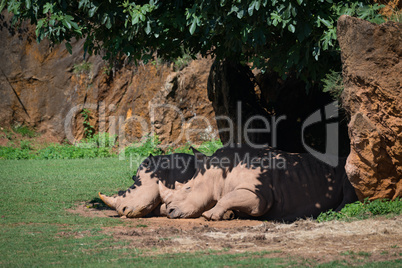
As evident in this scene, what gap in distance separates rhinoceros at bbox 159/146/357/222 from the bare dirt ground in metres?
0.52

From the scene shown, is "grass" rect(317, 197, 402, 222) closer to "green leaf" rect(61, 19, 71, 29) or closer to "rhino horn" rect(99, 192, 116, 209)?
"rhino horn" rect(99, 192, 116, 209)

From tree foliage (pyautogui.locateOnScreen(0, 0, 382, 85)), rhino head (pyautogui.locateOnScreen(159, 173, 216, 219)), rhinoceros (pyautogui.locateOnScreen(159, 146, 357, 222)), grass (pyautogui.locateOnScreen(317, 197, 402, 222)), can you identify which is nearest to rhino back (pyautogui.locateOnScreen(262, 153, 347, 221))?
rhinoceros (pyautogui.locateOnScreen(159, 146, 357, 222))

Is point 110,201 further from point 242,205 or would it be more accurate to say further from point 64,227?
point 242,205

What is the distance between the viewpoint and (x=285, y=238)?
22.7 feet

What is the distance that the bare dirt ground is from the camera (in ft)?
19.7

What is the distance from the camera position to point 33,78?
21.4 metres

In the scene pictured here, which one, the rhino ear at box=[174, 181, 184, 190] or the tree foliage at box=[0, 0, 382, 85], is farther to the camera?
the rhino ear at box=[174, 181, 184, 190]

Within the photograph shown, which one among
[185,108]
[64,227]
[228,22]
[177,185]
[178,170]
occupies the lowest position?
[64,227]

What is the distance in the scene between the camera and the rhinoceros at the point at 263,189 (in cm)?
880

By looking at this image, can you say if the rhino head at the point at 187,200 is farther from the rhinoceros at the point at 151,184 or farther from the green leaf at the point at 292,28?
the green leaf at the point at 292,28

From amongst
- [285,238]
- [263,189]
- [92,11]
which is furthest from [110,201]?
[285,238]

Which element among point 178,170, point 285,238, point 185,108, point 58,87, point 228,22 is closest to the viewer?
point 285,238

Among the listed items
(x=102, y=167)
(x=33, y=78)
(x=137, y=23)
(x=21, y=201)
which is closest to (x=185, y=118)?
(x=102, y=167)

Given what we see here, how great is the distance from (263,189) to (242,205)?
0.49m
